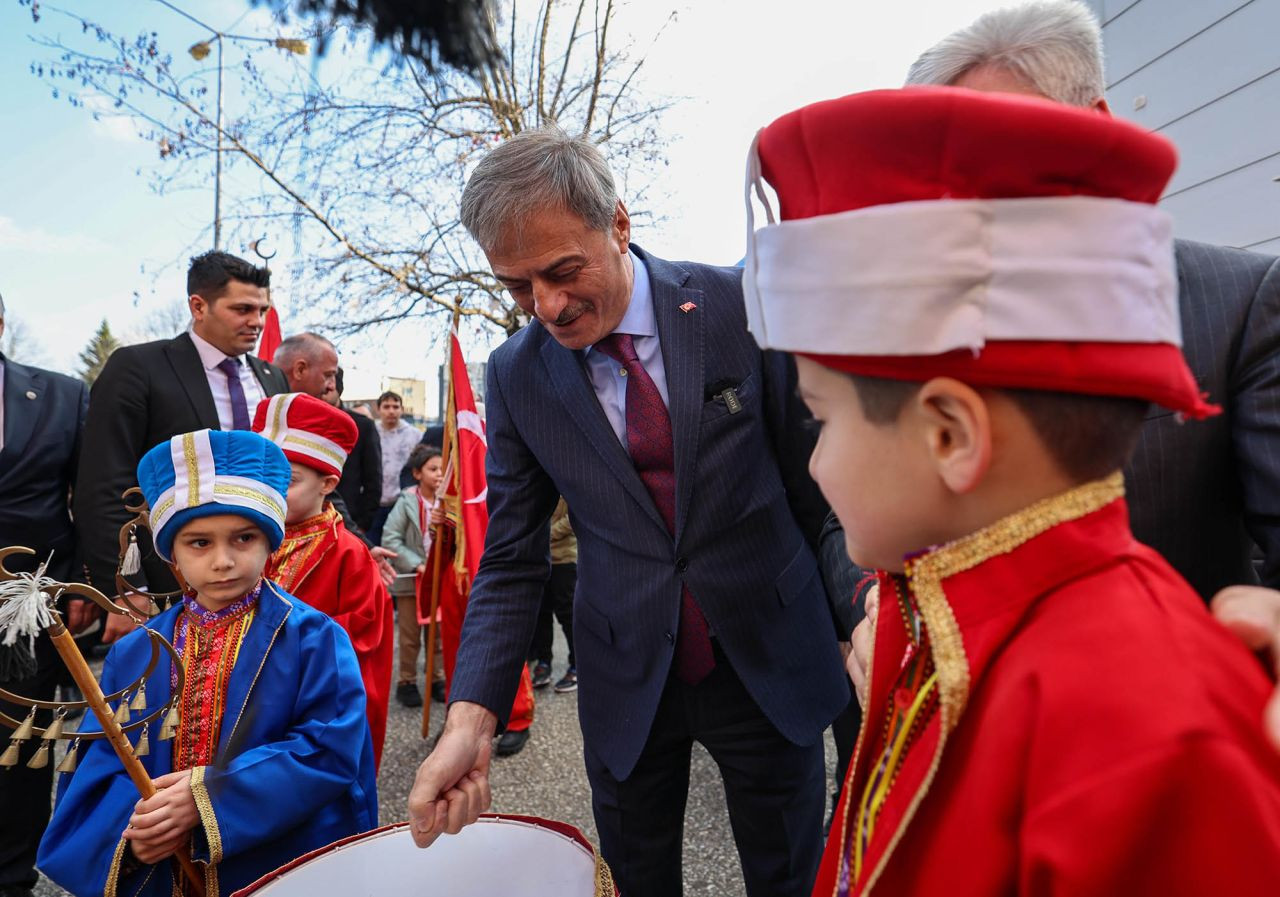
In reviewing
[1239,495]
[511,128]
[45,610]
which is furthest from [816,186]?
[511,128]

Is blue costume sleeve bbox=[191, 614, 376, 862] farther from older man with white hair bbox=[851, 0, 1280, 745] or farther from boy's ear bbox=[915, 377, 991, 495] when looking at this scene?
boy's ear bbox=[915, 377, 991, 495]

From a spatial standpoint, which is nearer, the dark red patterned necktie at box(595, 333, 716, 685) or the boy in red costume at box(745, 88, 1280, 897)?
the boy in red costume at box(745, 88, 1280, 897)

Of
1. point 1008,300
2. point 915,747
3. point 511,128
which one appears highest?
point 511,128

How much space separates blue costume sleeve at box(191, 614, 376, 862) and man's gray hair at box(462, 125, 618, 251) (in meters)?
1.16

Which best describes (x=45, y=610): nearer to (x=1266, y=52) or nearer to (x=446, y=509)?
(x=446, y=509)

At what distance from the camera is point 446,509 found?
14.8 feet

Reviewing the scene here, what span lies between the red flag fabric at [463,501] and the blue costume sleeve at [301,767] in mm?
2209

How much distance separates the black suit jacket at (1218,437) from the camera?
3.79ft

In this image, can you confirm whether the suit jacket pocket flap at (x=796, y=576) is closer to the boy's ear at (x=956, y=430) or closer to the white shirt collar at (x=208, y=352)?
the boy's ear at (x=956, y=430)

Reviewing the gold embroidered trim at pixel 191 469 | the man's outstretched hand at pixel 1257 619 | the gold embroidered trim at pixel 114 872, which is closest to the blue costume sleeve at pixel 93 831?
the gold embroidered trim at pixel 114 872

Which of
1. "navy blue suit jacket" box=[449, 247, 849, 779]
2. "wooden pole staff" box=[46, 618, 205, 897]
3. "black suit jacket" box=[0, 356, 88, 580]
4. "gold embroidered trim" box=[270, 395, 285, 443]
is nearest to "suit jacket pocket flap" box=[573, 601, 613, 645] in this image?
"navy blue suit jacket" box=[449, 247, 849, 779]

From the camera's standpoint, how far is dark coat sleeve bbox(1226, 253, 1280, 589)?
1130 millimetres

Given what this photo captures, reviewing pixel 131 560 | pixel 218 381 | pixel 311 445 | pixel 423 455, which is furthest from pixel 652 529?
pixel 423 455

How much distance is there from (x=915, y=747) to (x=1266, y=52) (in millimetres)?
5286
